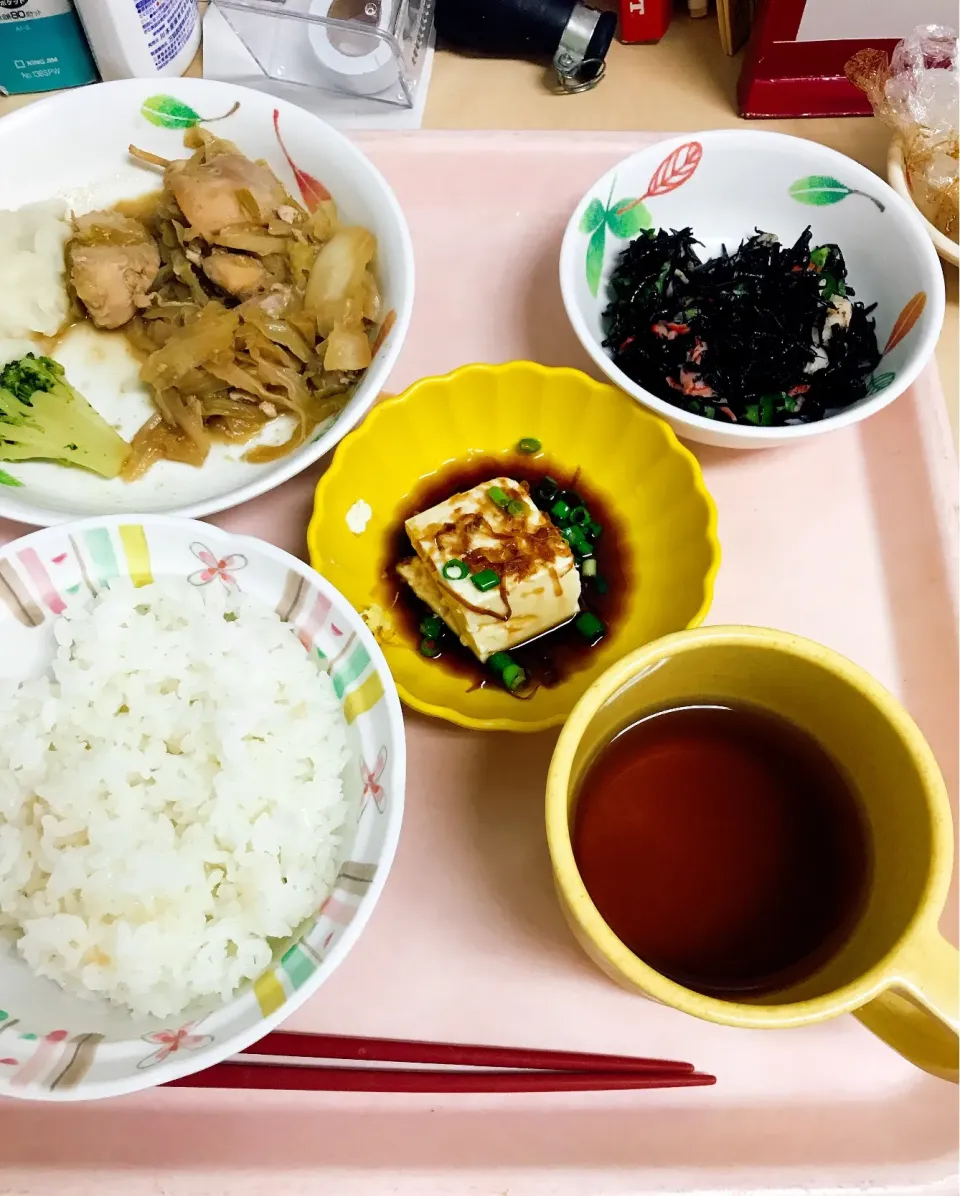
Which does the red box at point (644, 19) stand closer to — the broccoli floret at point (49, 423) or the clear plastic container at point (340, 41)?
the clear plastic container at point (340, 41)

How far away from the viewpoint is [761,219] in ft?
6.29

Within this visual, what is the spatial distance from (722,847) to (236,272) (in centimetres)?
148

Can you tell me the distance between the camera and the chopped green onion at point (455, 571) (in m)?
1.55

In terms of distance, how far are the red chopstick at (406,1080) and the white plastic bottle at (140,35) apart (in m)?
2.19

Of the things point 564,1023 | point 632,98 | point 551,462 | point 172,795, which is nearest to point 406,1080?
point 564,1023

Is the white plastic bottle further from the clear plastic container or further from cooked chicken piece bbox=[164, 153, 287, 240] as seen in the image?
cooked chicken piece bbox=[164, 153, 287, 240]

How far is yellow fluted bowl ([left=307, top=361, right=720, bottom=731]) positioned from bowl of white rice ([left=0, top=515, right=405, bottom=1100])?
0.18 metres

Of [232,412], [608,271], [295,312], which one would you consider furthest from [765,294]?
[232,412]

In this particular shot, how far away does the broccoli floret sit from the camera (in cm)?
164

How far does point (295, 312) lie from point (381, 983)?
1.33m

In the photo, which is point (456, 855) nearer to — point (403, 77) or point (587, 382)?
point (587, 382)

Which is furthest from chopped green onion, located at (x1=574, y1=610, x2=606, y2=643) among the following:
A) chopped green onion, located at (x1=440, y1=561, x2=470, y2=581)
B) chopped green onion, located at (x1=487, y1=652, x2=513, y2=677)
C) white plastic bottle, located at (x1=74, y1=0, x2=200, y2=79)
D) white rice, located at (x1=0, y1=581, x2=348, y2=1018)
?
white plastic bottle, located at (x1=74, y1=0, x2=200, y2=79)

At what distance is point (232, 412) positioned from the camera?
1783 millimetres

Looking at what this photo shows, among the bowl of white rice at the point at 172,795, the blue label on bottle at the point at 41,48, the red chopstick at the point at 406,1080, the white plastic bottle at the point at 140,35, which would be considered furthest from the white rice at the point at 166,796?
→ the blue label on bottle at the point at 41,48
